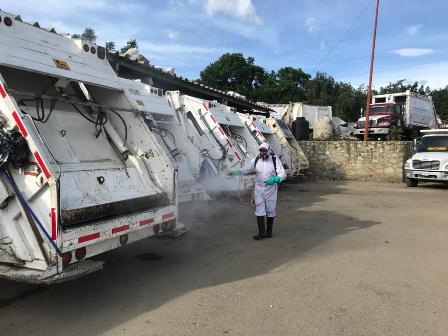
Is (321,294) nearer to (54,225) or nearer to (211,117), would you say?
(54,225)

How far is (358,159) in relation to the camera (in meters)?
16.7

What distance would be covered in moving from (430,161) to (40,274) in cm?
1317

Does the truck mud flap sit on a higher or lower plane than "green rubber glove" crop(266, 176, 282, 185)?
lower

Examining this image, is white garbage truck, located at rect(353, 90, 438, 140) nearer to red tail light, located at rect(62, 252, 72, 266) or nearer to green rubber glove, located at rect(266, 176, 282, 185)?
green rubber glove, located at rect(266, 176, 282, 185)

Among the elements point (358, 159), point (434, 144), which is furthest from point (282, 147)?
point (434, 144)

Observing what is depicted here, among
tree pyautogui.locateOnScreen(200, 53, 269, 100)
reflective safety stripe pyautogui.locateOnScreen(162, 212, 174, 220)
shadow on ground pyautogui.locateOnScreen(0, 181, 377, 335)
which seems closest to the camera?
shadow on ground pyautogui.locateOnScreen(0, 181, 377, 335)

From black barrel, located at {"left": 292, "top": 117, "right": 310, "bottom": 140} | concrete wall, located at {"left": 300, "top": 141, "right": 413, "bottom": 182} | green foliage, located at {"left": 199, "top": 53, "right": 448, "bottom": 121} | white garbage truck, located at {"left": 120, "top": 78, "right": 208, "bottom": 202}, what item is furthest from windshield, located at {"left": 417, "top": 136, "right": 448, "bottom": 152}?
green foliage, located at {"left": 199, "top": 53, "right": 448, "bottom": 121}

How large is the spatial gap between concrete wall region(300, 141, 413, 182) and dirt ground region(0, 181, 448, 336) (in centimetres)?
882

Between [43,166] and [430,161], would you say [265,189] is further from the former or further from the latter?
[430,161]

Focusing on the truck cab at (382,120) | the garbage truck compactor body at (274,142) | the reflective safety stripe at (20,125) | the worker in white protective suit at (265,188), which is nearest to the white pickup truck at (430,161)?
the garbage truck compactor body at (274,142)

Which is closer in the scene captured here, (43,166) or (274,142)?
(43,166)

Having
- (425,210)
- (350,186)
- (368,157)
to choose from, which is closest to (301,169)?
(350,186)

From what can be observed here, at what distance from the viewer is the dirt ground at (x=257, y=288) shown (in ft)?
12.0

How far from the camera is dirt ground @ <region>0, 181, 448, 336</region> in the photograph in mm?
3643
